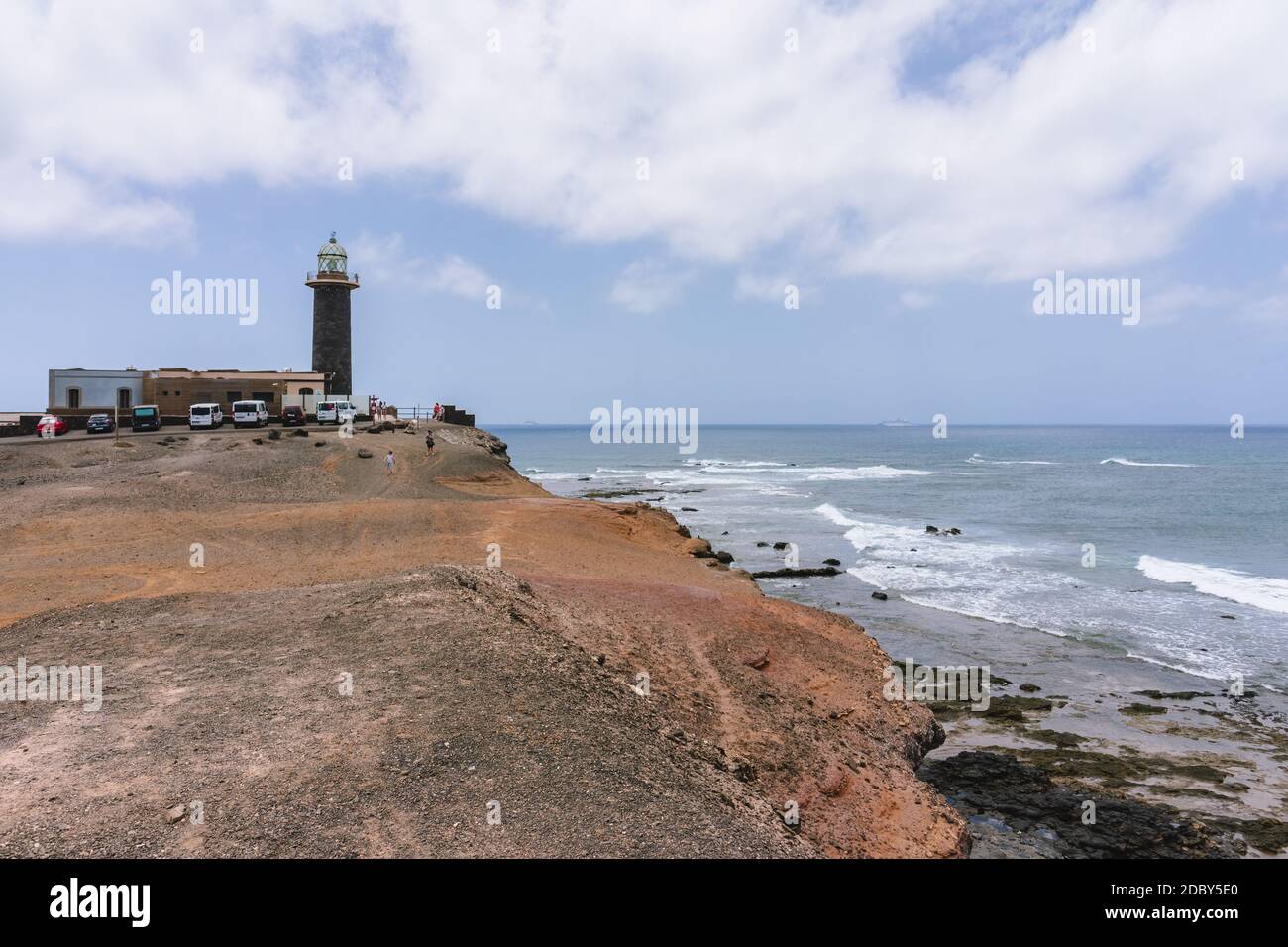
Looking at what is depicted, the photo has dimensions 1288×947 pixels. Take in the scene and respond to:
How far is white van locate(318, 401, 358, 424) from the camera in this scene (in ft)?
164

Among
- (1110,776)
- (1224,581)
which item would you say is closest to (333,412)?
(1110,776)

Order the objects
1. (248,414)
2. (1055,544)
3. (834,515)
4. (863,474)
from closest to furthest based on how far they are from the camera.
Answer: (1055,544)
(248,414)
(834,515)
(863,474)

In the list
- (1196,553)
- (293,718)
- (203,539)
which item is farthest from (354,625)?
(1196,553)

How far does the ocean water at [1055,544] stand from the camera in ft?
80.0

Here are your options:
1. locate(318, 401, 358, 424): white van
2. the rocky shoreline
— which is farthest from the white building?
the rocky shoreline

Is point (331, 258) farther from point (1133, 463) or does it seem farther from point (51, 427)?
point (1133, 463)

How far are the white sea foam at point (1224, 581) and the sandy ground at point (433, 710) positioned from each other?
18.4 metres

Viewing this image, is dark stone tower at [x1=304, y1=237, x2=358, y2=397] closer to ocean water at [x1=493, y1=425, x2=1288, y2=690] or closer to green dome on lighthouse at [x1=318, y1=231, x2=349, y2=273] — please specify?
green dome on lighthouse at [x1=318, y1=231, x2=349, y2=273]

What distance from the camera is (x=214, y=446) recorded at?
1420 inches

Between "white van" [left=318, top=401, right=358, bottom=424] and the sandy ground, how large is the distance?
28670 mm

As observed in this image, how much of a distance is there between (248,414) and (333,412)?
5262 millimetres

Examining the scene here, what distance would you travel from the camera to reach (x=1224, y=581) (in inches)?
1233

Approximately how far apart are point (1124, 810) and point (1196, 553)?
31.7m
